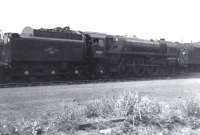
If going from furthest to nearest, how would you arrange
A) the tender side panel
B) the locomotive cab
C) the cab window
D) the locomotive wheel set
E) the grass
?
the cab window, the locomotive cab, the locomotive wheel set, the tender side panel, the grass

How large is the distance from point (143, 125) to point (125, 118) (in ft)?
1.53

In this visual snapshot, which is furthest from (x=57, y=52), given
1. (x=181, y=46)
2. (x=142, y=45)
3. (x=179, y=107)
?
(x=181, y=46)

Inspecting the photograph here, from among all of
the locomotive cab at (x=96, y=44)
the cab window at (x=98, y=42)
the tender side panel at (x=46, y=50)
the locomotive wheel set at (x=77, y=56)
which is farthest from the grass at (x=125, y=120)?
the cab window at (x=98, y=42)

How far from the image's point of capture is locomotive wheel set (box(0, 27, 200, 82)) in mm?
17641

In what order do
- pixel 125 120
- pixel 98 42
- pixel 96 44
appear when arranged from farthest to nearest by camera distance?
pixel 98 42 → pixel 96 44 → pixel 125 120

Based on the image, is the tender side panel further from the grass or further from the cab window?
the grass

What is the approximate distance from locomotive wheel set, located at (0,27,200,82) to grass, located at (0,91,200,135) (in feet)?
36.0

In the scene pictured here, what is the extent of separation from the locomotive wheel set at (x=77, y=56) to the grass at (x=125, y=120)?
11.0 meters

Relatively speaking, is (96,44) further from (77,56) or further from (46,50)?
(46,50)

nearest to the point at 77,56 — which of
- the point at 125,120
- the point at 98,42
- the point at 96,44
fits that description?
the point at 96,44

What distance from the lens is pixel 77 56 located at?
800 inches

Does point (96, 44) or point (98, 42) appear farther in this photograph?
point (98, 42)

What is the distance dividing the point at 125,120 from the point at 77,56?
13941mm

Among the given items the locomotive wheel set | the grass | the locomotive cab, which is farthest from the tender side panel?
the grass
